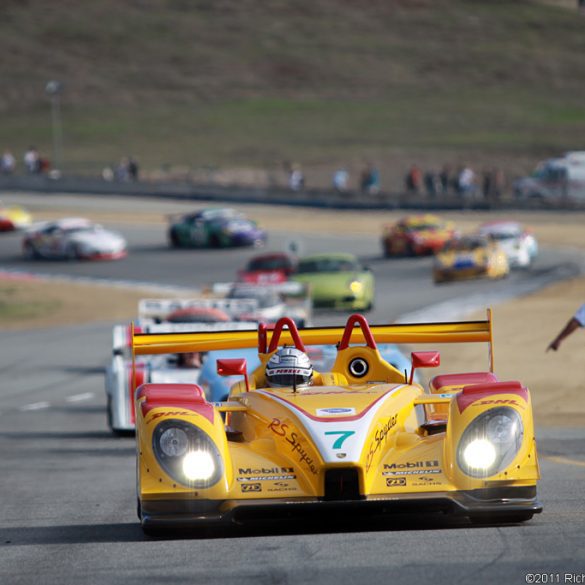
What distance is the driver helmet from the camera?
10.1m

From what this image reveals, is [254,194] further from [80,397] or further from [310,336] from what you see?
[310,336]

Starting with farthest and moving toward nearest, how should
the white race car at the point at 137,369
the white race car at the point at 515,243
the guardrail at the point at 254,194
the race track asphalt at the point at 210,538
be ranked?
the guardrail at the point at 254,194 < the white race car at the point at 515,243 < the white race car at the point at 137,369 < the race track asphalt at the point at 210,538

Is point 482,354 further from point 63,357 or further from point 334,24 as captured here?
point 334,24

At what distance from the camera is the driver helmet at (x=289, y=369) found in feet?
33.3

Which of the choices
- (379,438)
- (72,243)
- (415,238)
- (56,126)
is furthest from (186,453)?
(56,126)

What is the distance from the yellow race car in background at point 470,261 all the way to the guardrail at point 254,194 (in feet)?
54.9

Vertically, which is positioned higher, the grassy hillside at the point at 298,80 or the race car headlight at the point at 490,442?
the grassy hillside at the point at 298,80

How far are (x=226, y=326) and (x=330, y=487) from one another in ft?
31.2

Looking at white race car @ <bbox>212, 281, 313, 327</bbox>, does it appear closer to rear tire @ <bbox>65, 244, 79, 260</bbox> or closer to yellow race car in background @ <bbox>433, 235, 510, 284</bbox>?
yellow race car in background @ <bbox>433, 235, 510, 284</bbox>

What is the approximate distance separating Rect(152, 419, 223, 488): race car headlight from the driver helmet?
1256mm

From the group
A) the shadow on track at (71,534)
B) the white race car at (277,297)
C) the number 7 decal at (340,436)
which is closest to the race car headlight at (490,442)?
the number 7 decal at (340,436)

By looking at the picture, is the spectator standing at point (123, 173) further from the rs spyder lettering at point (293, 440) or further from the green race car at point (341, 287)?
A: the rs spyder lettering at point (293, 440)

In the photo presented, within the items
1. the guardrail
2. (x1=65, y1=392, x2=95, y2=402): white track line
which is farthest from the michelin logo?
the guardrail

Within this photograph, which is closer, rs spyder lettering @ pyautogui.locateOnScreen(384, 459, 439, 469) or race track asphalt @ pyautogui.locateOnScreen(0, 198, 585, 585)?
race track asphalt @ pyautogui.locateOnScreen(0, 198, 585, 585)
